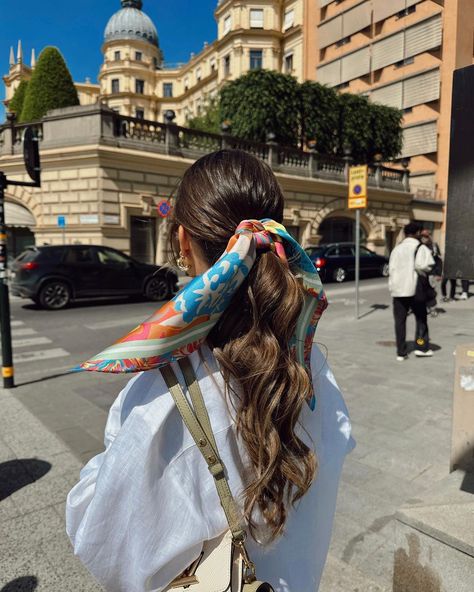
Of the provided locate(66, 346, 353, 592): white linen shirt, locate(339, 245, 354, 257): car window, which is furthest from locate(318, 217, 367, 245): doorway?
locate(66, 346, 353, 592): white linen shirt

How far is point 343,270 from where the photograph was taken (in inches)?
703

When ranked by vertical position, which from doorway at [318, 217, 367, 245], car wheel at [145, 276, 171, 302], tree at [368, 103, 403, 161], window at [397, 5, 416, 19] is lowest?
car wheel at [145, 276, 171, 302]

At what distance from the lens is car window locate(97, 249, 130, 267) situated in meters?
12.2

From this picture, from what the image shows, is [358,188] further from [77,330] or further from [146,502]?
[146,502]

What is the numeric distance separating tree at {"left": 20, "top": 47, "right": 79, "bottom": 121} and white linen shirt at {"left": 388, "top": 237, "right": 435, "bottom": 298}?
823 inches

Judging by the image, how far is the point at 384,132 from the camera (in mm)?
30047

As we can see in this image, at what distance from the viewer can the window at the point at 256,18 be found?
140 feet

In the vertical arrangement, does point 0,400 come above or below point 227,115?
below

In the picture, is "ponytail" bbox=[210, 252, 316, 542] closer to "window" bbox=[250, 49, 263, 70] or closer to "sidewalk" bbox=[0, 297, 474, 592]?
"sidewalk" bbox=[0, 297, 474, 592]

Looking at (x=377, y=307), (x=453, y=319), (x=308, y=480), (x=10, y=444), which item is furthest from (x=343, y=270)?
(x=308, y=480)

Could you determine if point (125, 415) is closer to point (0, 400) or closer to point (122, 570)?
point (122, 570)

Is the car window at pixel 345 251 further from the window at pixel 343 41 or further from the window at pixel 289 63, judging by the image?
the window at pixel 289 63

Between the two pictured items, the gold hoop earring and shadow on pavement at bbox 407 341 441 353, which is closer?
the gold hoop earring

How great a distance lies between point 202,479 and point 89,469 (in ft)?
0.98
